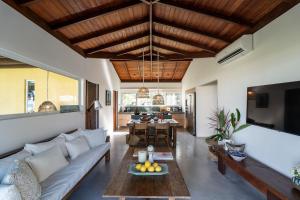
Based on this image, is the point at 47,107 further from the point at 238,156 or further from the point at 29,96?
the point at 238,156

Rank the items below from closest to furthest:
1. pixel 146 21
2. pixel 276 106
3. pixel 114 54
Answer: pixel 276 106
pixel 146 21
pixel 114 54

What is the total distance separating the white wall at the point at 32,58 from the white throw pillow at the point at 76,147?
507 millimetres

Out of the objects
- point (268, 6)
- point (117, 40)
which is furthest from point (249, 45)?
point (117, 40)

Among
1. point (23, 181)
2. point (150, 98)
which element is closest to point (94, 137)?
point (23, 181)

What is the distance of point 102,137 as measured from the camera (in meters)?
A: 4.06

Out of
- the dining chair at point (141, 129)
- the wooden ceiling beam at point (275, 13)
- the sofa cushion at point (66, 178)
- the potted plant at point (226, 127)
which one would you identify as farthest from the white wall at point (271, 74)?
the sofa cushion at point (66, 178)

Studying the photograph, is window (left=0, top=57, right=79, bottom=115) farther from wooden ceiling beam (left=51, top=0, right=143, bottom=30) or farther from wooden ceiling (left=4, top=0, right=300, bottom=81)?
wooden ceiling beam (left=51, top=0, right=143, bottom=30)

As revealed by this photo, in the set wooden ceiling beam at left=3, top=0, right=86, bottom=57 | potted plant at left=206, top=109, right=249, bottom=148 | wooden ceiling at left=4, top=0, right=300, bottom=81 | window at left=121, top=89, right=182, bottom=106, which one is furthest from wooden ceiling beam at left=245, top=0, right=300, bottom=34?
window at left=121, top=89, right=182, bottom=106

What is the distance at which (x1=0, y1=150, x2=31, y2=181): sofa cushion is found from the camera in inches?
72.2

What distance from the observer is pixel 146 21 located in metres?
4.27

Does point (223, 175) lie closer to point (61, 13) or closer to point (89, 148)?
point (89, 148)

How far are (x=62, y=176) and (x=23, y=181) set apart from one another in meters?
0.65

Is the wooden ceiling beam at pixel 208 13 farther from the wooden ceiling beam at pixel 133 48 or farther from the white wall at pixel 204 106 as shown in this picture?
the white wall at pixel 204 106

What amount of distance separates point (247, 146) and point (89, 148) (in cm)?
312
